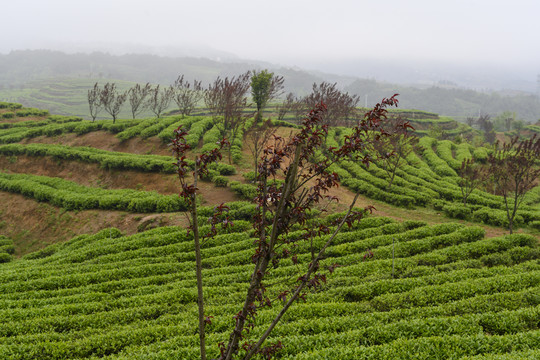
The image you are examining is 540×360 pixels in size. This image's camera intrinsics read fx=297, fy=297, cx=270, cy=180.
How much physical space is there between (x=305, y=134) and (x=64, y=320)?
434 inches

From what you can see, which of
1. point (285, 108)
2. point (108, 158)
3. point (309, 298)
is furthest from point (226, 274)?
point (285, 108)

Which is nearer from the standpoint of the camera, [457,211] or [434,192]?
[457,211]

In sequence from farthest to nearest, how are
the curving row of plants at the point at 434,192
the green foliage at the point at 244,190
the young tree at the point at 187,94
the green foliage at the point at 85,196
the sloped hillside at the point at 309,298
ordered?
the young tree at the point at 187,94
the curving row of plants at the point at 434,192
the green foliage at the point at 244,190
the green foliage at the point at 85,196
the sloped hillside at the point at 309,298

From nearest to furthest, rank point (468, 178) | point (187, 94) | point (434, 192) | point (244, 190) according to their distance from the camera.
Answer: point (244, 190)
point (434, 192)
point (468, 178)
point (187, 94)

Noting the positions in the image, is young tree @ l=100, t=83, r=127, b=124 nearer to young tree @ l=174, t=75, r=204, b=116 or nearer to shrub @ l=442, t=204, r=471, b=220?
young tree @ l=174, t=75, r=204, b=116

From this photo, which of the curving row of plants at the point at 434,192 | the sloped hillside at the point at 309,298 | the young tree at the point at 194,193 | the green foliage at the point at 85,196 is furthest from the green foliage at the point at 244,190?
the young tree at the point at 194,193

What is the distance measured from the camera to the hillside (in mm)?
8219

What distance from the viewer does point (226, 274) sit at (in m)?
13.6

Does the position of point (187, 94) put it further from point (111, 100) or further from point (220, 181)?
point (220, 181)

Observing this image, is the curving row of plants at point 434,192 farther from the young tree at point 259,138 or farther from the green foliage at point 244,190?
the green foliage at point 244,190

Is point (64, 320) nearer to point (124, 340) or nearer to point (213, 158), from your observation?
point (124, 340)

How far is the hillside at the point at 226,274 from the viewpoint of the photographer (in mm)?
8219

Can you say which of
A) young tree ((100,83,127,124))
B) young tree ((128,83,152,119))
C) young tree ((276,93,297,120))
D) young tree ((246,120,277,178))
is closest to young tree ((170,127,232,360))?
young tree ((246,120,277,178))

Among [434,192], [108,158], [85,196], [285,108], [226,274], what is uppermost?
[285,108]
